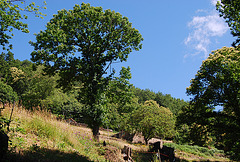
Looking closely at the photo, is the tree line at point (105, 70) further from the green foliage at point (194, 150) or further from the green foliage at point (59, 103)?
the green foliage at point (59, 103)

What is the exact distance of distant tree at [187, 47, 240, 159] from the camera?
15.3 m

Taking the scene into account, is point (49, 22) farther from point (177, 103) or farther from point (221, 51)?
point (177, 103)

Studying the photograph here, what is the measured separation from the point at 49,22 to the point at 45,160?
13161 millimetres

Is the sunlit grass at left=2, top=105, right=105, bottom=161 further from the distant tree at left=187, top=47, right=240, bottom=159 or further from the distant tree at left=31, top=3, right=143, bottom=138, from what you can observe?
the distant tree at left=187, top=47, right=240, bottom=159

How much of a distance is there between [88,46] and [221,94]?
14.3 m

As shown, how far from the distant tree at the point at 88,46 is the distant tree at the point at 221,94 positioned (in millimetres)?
8725

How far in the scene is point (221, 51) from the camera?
18172mm

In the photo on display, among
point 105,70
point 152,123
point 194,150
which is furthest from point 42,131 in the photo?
point 194,150

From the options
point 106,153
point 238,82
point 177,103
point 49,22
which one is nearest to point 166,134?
point 238,82

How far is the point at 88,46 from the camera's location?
1471 centimetres

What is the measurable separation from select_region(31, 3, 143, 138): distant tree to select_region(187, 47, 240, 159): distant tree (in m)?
8.73

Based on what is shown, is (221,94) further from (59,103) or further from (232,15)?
(59,103)

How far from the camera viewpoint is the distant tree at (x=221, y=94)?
1530cm

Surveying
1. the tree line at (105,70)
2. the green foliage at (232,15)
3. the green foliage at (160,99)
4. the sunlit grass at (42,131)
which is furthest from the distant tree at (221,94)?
the green foliage at (160,99)
